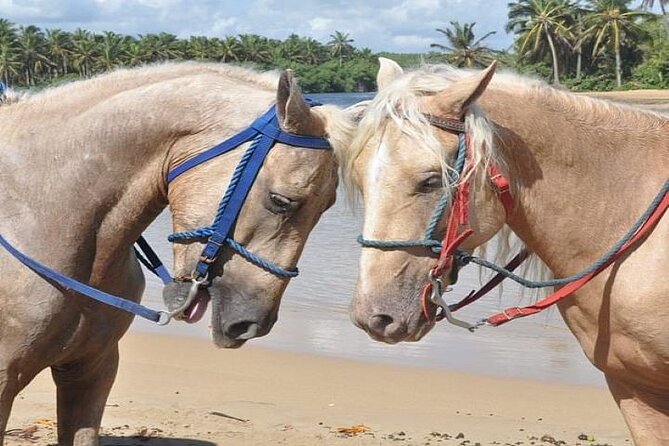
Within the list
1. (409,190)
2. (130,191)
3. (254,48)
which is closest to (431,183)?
(409,190)

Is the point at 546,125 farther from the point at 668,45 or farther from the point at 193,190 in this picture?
the point at 668,45

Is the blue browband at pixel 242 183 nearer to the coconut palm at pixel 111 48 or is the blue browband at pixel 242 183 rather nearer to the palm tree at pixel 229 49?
the coconut palm at pixel 111 48

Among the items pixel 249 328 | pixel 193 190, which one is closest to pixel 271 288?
pixel 249 328

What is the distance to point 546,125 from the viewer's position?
3148 mm

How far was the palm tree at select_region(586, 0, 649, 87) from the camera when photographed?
192 feet

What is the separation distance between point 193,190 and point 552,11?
207 ft

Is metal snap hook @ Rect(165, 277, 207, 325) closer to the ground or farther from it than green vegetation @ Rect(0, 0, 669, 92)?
farther from it

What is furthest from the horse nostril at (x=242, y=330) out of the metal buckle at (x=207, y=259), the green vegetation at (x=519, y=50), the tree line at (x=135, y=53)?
the tree line at (x=135, y=53)

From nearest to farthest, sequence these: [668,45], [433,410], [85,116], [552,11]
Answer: [85,116], [433,410], [668,45], [552,11]

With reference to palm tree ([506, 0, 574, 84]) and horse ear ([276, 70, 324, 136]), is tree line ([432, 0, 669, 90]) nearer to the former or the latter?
palm tree ([506, 0, 574, 84])

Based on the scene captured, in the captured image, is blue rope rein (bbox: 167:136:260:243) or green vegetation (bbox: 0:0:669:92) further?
green vegetation (bbox: 0:0:669:92)

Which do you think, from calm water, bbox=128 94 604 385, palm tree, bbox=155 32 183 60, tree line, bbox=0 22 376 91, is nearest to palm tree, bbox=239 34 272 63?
tree line, bbox=0 22 376 91

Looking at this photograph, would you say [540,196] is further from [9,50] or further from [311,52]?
[311,52]

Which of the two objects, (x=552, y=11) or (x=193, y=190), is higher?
(x=193, y=190)
